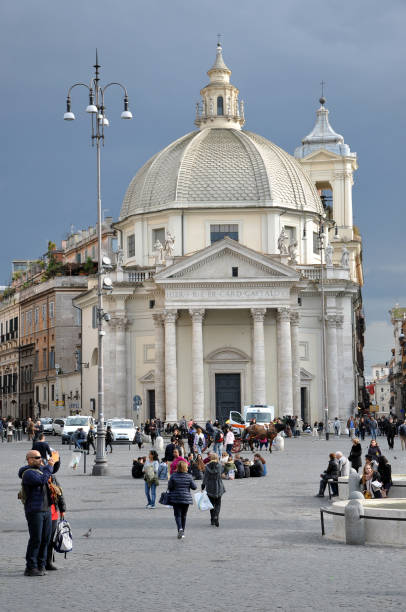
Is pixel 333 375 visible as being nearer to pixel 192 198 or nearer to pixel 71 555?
A: pixel 192 198

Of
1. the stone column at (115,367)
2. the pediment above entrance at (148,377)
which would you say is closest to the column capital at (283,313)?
the pediment above entrance at (148,377)

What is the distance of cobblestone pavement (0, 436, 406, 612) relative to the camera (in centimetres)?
1298

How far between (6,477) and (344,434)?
3930cm

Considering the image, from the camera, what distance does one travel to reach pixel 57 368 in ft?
289

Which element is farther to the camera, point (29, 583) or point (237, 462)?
point (237, 462)

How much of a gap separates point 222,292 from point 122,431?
14826 millimetres

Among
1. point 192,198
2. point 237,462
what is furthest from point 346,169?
point 237,462

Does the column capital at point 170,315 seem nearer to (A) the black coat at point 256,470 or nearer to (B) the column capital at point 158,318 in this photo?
(B) the column capital at point 158,318

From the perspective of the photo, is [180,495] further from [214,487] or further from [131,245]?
[131,245]

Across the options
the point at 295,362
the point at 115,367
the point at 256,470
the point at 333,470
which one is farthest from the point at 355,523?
the point at 115,367

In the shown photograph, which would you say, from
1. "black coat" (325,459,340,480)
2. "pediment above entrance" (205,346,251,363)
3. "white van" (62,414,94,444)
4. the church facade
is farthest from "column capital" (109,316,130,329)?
"black coat" (325,459,340,480)

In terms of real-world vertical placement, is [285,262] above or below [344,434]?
above

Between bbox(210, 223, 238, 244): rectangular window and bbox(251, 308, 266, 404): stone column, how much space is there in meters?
7.78

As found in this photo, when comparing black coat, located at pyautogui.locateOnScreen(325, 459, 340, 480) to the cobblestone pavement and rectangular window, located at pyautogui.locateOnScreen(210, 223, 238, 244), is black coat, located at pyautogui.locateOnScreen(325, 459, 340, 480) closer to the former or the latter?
the cobblestone pavement
